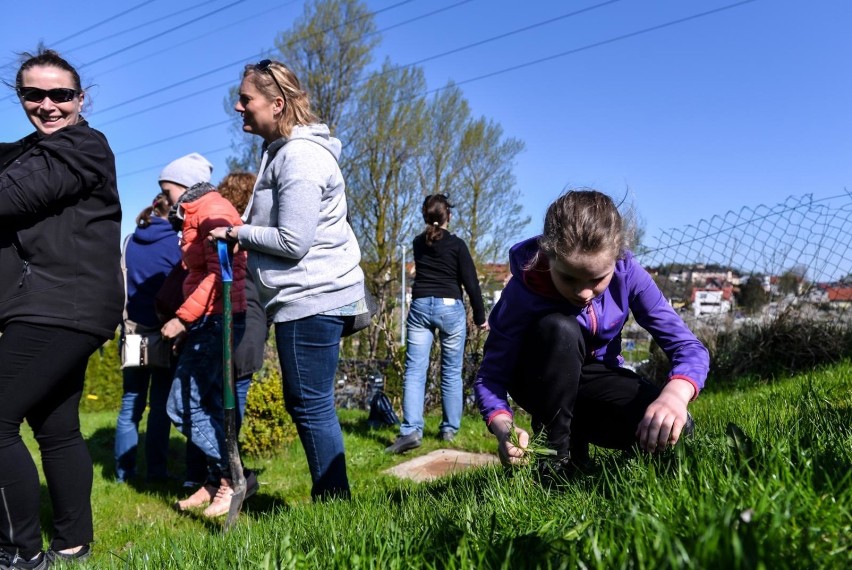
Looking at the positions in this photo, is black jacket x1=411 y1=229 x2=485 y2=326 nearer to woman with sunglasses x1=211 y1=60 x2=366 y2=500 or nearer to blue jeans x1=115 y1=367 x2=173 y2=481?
blue jeans x1=115 y1=367 x2=173 y2=481

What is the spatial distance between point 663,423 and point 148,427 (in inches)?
156

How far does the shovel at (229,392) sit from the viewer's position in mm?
3477

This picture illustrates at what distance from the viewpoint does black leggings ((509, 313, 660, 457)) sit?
104 inches

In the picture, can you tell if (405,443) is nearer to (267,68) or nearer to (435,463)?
(435,463)

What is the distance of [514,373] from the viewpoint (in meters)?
2.87

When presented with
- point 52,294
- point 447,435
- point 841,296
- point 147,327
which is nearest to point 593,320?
point 52,294

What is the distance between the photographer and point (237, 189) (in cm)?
462

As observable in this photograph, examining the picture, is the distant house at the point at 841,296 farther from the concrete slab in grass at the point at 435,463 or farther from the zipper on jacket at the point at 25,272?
the zipper on jacket at the point at 25,272

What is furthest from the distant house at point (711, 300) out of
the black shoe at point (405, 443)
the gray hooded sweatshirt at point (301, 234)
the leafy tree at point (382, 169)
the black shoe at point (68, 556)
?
the leafy tree at point (382, 169)

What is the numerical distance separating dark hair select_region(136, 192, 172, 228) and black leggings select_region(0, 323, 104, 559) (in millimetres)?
2317

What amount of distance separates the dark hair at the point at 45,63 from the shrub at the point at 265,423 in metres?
3.10

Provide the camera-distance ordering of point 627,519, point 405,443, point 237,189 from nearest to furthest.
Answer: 1. point 627,519
2. point 237,189
3. point 405,443

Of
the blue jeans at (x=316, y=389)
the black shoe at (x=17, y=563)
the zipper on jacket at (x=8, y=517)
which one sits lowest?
the black shoe at (x=17, y=563)

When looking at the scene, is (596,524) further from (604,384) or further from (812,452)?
(604,384)
